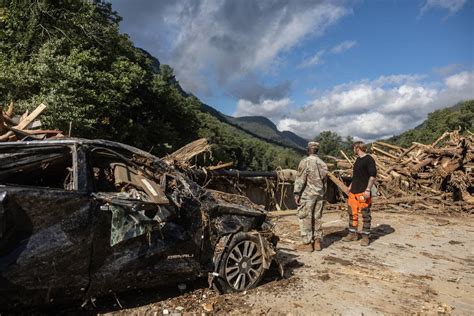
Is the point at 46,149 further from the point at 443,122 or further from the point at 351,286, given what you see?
the point at 443,122

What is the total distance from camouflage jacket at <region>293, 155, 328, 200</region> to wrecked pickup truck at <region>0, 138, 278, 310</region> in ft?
7.28

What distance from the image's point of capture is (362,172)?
789 cm

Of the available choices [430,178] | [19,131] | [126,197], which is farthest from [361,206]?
[430,178]

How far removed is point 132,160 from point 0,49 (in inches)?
794

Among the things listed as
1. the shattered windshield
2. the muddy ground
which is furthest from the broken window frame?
the muddy ground

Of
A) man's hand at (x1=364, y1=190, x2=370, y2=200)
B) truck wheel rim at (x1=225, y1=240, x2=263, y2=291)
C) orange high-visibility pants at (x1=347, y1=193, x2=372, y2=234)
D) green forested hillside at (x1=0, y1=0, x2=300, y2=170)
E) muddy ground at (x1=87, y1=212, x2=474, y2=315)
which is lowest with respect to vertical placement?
muddy ground at (x1=87, y1=212, x2=474, y2=315)

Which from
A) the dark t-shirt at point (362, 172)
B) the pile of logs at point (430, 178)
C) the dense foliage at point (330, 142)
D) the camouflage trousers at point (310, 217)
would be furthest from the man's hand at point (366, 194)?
the dense foliage at point (330, 142)

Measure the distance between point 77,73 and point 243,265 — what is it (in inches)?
617

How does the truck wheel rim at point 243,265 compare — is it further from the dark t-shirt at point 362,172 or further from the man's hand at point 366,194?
the dark t-shirt at point 362,172

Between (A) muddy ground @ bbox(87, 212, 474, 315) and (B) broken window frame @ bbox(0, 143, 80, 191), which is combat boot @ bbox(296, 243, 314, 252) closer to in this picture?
(A) muddy ground @ bbox(87, 212, 474, 315)

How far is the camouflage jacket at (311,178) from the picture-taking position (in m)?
7.06

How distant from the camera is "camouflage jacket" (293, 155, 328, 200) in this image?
706cm

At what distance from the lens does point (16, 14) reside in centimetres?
2067

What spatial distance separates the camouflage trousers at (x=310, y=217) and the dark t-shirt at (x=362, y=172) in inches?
49.9
